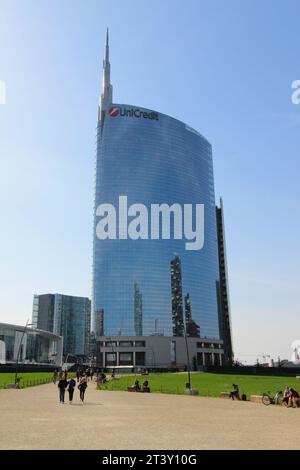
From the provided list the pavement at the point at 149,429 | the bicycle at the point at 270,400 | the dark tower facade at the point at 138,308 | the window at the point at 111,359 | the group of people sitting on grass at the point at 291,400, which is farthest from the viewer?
the window at the point at 111,359

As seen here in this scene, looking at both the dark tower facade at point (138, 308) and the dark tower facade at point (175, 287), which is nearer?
the dark tower facade at point (138, 308)

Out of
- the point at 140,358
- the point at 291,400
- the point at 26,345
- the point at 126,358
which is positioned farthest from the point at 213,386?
the point at 140,358

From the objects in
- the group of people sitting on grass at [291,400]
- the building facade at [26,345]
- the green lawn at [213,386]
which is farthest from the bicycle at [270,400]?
the building facade at [26,345]

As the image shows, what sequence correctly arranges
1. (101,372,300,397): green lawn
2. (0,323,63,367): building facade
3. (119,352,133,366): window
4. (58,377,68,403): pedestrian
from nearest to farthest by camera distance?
1. (58,377,68,403): pedestrian
2. (101,372,300,397): green lawn
3. (0,323,63,367): building facade
4. (119,352,133,366): window

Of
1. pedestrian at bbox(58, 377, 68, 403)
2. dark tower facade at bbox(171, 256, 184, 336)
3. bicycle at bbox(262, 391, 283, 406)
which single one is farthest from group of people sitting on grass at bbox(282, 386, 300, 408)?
dark tower facade at bbox(171, 256, 184, 336)

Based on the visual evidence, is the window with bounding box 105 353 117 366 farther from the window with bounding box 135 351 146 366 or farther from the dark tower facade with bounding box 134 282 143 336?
the dark tower facade with bounding box 134 282 143 336

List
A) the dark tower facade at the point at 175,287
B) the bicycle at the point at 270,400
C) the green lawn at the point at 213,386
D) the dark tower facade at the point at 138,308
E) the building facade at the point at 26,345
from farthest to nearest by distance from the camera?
the dark tower facade at the point at 175,287
the dark tower facade at the point at 138,308
the building facade at the point at 26,345
the green lawn at the point at 213,386
the bicycle at the point at 270,400

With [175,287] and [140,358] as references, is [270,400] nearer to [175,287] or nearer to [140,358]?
[175,287]

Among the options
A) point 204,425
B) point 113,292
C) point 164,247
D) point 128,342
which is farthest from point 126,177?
point 204,425

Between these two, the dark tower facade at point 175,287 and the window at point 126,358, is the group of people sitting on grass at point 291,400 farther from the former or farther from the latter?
the window at point 126,358

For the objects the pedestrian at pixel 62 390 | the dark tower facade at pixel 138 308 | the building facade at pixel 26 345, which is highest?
the dark tower facade at pixel 138 308
